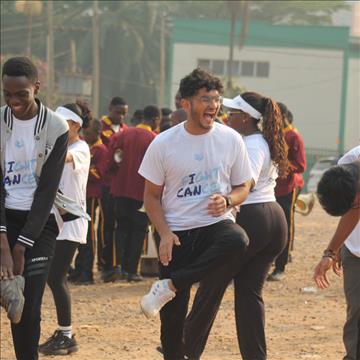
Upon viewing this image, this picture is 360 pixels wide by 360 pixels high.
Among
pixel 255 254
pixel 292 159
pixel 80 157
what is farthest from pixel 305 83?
pixel 255 254

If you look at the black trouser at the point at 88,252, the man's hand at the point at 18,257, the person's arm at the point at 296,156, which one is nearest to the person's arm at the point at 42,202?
the man's hand at the point at 18,257

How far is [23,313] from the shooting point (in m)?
5.98

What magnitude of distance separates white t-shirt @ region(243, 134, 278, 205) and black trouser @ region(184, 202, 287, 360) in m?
0.16

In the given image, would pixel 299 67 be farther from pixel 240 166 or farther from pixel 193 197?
pixel 193 197

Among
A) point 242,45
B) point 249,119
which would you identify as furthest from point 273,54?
Answer: point 249,119

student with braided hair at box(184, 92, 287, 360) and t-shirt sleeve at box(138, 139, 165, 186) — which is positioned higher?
t-shirt sleeve at box(138, 139, 165, 186)

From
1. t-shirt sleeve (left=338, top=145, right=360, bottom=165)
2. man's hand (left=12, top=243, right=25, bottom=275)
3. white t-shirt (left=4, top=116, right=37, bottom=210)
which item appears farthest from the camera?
t-shirt sleeve (left=338, top=145, right=360, bottom=165)

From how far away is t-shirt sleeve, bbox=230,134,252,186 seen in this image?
6398mm

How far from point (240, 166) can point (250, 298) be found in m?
1.07

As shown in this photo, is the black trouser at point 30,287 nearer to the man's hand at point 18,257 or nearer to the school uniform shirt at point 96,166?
the man's hand at point 18,257

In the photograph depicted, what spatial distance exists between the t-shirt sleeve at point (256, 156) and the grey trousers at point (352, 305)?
90 centimetres

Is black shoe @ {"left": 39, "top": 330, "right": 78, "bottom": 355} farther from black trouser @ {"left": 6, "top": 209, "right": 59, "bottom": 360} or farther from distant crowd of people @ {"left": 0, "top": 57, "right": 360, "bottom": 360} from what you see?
black trouser @ {"left": 6, "top": 209, "right": 59, "bottom": 360}

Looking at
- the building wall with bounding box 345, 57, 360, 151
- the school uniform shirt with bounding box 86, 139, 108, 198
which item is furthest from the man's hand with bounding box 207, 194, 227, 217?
the building wall with bounding box 345, 57, 360, 151

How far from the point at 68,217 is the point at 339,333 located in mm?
3863
